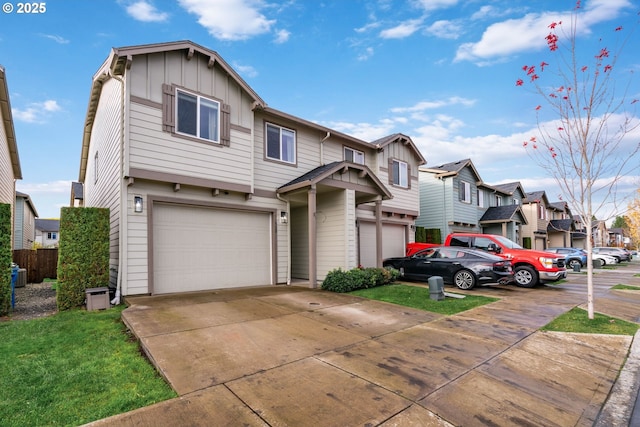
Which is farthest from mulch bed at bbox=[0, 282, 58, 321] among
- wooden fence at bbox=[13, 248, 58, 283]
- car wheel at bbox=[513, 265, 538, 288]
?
car wheel at bbox=[513, 265, 538, 288]

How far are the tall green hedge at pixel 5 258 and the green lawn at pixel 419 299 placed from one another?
8052 millimetres

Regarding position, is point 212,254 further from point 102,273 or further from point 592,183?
point 592,183

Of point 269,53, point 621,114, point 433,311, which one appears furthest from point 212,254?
point 621,114

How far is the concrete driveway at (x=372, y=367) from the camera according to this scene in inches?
115

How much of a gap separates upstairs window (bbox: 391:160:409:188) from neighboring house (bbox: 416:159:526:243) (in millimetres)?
4025

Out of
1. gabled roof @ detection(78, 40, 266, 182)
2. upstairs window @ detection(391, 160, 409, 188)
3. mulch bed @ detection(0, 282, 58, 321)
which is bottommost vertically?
mulch bed @ detection(0, 282, 58, 321)

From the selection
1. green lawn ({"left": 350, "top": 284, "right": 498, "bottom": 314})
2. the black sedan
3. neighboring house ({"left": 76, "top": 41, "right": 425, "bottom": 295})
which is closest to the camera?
green lawn ({"left": 350, "top": 284, "right": 498, "bottom": 314})

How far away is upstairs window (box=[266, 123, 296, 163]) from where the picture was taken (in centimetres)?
1112

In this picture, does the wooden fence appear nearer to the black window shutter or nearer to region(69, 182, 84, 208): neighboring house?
region(69, 182, 84, 208): neighboring house

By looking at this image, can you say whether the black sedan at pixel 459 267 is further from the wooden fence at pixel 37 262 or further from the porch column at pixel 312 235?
the wooden fence at pixel 37 262

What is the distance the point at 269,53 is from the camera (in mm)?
13516

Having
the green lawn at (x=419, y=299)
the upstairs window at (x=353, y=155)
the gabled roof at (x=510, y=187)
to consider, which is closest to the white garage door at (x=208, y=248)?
the green lawn at (x=419, y=299)

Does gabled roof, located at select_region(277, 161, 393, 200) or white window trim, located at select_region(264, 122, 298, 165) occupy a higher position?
white window trim, located at select_region(264, 122, 298, 165)

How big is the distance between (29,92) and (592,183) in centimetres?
1847
